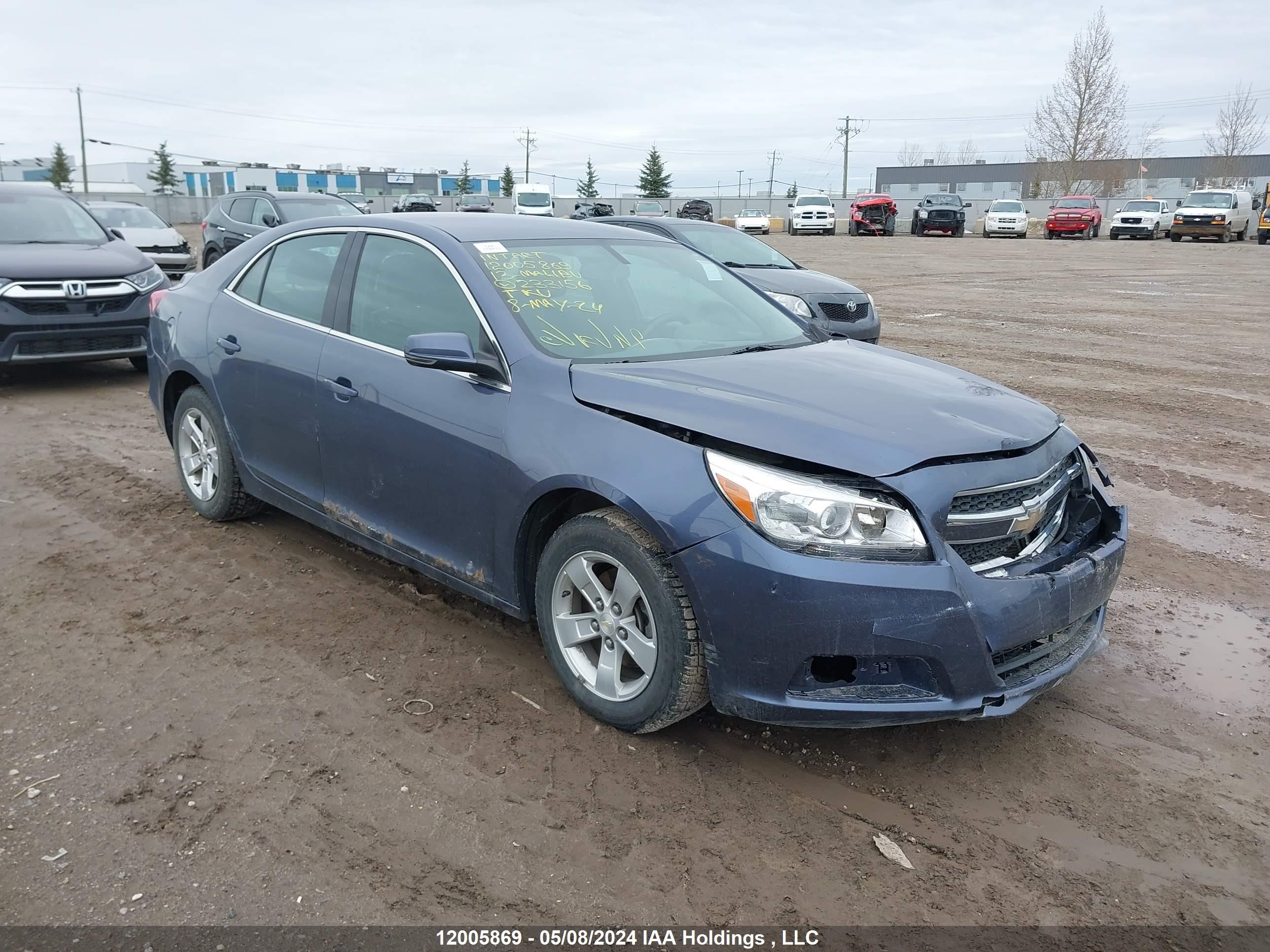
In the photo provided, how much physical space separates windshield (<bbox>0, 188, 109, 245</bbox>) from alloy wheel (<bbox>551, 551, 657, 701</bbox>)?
332 inches

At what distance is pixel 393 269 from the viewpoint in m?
4.29

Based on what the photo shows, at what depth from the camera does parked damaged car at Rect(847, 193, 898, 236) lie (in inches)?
1756

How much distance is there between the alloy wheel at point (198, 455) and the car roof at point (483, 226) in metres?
1.25

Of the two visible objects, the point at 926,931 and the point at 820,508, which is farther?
the point at 820,508

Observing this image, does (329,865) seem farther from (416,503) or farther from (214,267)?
(214,267)

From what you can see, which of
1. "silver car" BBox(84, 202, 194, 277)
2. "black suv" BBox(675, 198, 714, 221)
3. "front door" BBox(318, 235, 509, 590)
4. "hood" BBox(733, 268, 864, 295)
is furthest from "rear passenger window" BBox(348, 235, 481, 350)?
"black suv" BBox(675, 198, 714, 221)

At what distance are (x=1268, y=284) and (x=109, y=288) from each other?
68.0ft

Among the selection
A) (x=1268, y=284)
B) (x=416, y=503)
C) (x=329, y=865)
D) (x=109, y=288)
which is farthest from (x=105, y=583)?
(x=1268, y=284)

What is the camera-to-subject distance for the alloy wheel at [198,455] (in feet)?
17.4

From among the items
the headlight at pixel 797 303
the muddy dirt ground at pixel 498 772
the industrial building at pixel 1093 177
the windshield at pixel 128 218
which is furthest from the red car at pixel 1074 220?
the muddy dirt ground at pixel 498 772

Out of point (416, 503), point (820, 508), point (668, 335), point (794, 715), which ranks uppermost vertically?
point (668, 335)

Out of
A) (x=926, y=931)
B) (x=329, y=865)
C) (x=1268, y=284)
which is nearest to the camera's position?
(x=926, y=931)

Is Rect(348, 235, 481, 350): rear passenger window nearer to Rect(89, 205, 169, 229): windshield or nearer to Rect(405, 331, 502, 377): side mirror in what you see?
Rect(405, 331, 502, 377): side mirror

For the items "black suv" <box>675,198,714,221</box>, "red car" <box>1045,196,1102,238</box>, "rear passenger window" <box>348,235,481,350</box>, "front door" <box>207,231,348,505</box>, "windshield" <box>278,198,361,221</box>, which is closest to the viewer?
"rear passenger window" <box>348,235,481,350</box>
